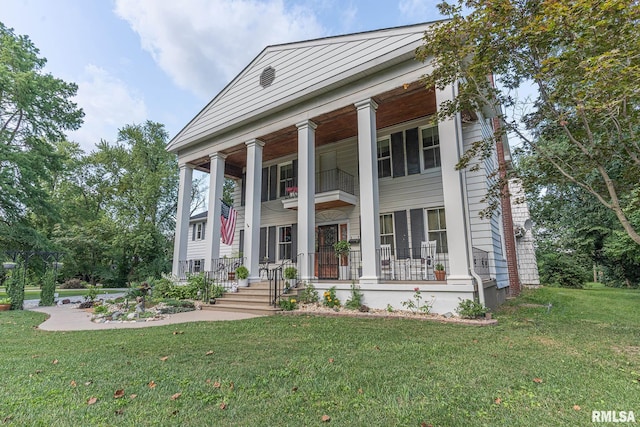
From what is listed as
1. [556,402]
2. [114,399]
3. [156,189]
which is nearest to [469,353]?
[556,402]

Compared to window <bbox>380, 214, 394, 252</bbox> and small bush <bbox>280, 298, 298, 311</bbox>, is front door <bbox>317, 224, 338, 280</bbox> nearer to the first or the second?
window <bbox>380, 214, 394, 252</bbox>

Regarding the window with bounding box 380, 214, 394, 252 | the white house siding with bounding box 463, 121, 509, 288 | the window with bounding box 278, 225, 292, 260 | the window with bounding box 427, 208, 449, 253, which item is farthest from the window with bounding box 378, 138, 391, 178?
the window with bounding box 278, 225, 292, 260

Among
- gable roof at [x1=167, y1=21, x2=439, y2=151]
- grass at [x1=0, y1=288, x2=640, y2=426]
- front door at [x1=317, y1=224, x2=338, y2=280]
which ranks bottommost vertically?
grass at [x1=0, y1=288, x2=640, y2=426]

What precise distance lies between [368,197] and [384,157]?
3559 mm

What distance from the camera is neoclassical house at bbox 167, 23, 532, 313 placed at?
7.63 m

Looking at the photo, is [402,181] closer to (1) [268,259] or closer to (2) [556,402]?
(1) [268,259]

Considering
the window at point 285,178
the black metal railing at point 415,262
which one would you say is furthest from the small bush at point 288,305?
the window at point 285,178

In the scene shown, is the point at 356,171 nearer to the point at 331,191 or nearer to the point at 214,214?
the point at 331,191

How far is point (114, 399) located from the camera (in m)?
2.69

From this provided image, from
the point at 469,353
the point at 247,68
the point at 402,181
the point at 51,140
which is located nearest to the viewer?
the point at 469,353

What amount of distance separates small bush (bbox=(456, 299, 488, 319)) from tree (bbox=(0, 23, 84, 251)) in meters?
16.7

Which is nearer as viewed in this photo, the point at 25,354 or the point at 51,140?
the point at 25,354

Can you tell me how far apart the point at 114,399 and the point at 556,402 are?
368 cm

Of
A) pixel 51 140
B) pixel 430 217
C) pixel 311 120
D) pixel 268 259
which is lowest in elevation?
pixel 268 259
